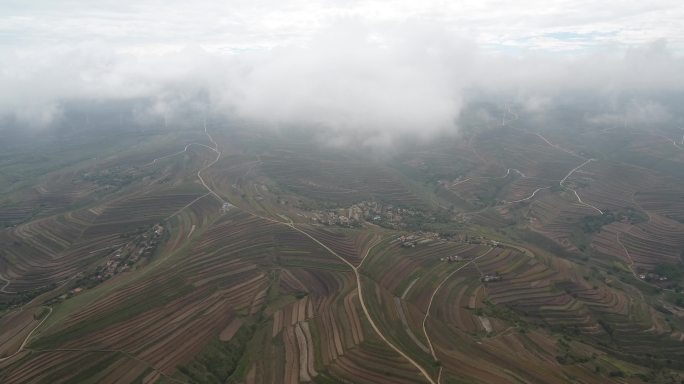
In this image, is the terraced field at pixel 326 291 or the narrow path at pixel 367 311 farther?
the terraced field at pixel 326 291

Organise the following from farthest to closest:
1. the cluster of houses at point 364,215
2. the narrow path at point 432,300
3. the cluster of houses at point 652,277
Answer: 1. the cluster of houses at point 364,215
2. the cluster of houses at point 652,277
3. the narrow path at point 432,300

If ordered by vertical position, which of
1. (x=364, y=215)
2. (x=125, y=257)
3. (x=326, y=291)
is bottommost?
(x=364, y=215)

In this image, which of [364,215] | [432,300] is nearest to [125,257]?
[364,215]

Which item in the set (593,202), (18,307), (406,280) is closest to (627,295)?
(406,280)

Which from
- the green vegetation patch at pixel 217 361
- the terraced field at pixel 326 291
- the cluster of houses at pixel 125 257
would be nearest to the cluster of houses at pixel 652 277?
the terraced field at pixel 326 291

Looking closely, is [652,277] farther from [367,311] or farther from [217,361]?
[217,361]

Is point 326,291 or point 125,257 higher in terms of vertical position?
point 125,257

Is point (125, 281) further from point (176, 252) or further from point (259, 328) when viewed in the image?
point (259, 328)

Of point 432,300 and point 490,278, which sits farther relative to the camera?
point 490,278

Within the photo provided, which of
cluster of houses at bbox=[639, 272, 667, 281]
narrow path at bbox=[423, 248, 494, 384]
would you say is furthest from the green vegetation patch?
cluster of houses at bbox=[639, 272, 667, 281]

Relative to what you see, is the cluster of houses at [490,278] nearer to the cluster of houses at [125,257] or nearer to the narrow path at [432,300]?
the narrow path at [432,300]

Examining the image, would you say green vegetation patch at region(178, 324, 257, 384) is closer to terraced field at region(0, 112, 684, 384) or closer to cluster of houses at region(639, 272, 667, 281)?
terraced field at region(0, 112, 684, 384)
